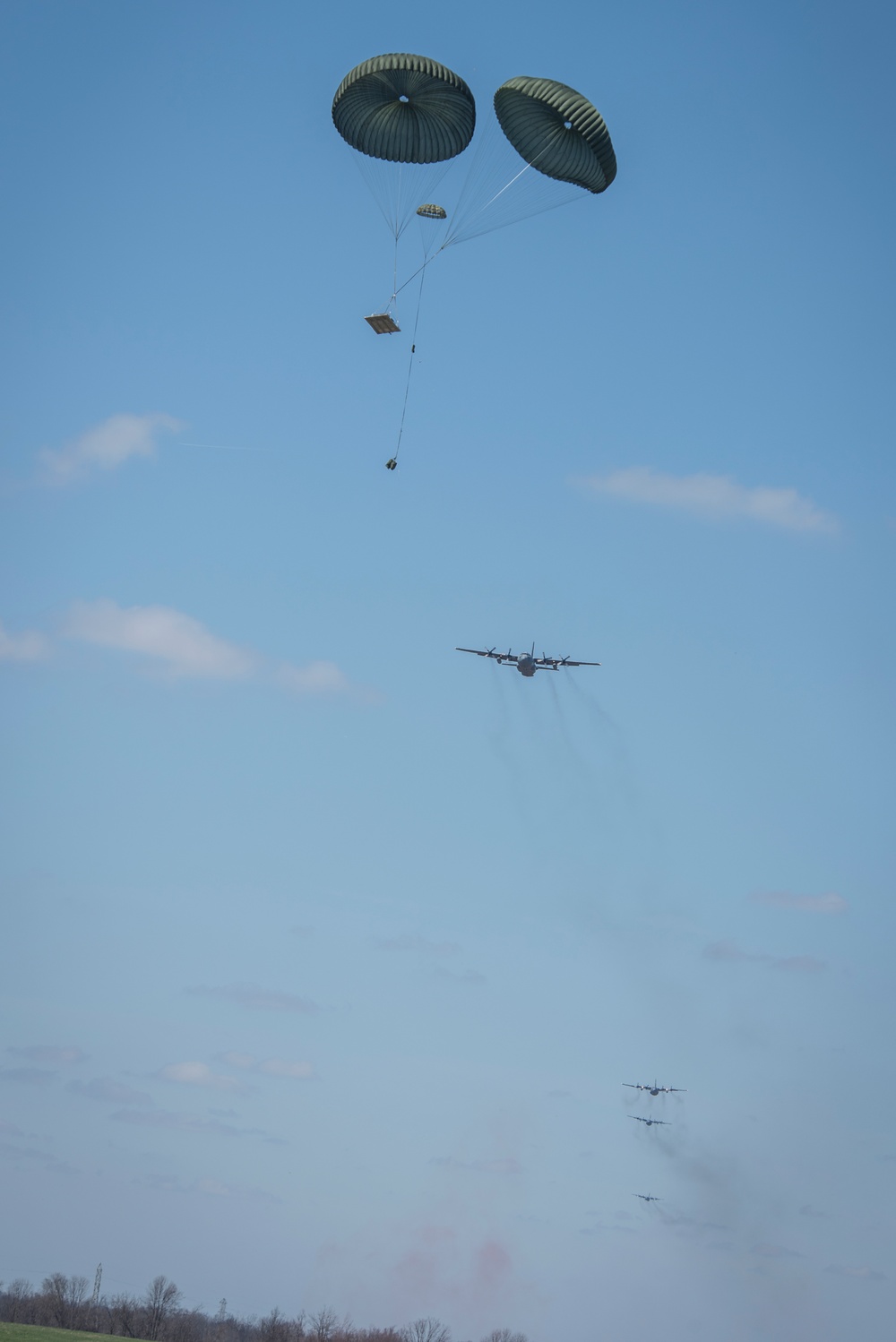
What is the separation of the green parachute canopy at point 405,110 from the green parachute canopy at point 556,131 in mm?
2198

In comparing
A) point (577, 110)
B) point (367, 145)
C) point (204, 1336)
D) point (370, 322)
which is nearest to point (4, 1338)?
point (370, 322)

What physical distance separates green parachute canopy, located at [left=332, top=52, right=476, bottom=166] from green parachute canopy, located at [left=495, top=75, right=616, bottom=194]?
2.20 metres

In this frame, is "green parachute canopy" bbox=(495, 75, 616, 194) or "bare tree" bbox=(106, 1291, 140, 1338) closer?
"green parachute canopy" bbox=(495, 75, 616, 194)

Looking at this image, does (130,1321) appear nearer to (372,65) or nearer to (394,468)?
(394,468)

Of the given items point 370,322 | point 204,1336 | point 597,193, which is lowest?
point 204,1336

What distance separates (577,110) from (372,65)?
10.0 meters

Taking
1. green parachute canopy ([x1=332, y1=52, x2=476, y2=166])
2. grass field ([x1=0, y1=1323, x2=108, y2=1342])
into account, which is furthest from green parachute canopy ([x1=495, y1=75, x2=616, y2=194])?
grass field ([x1=0, y1=1323, x2=108, y2=1342])

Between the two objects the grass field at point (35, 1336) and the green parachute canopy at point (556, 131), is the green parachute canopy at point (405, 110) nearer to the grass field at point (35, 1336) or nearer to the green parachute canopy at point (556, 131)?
the green parachute canopy at point (556, 131)

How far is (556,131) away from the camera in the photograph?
64812 millimetres

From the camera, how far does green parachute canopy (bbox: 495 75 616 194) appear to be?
63.2m

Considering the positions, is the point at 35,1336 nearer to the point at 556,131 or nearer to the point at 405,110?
the point at 405,110

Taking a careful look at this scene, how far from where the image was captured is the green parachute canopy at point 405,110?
6200 cm

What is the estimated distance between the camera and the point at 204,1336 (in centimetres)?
19488

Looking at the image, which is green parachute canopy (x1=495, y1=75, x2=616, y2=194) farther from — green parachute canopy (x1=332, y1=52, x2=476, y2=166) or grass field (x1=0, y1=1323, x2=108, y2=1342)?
grass field (x1=0, y1=1323, x2=108, y2=1342)
